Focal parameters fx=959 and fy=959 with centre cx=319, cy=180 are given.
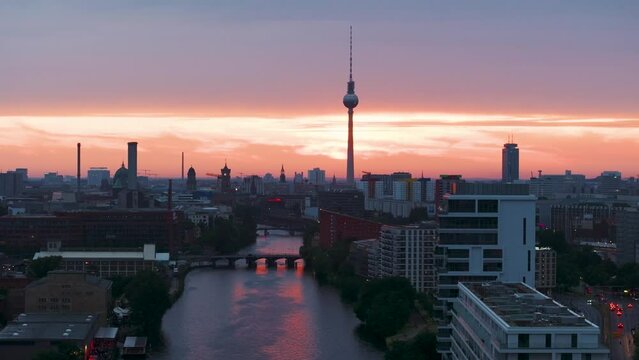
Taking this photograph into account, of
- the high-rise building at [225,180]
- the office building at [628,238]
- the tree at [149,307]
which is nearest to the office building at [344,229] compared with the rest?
the office building at [628,238]

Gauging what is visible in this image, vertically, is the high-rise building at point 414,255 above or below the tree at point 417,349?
above

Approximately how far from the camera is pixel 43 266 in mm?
16328

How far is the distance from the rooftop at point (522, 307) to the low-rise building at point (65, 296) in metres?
6.34

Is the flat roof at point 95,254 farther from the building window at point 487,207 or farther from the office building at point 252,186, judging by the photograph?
the office building at point 252,186

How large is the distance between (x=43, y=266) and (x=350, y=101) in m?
26.7

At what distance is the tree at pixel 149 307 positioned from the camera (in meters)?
A: 12.2

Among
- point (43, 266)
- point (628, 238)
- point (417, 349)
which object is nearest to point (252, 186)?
point (628, 238)

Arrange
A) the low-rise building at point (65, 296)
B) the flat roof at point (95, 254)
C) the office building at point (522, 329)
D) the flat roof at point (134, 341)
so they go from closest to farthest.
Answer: the office building at point (522, 329) < the flat roof at point (134, 341) < the low-rise building at point (65, 296) < the flat roof at point (95, 254)

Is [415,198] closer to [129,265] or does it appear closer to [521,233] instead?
[129,265]

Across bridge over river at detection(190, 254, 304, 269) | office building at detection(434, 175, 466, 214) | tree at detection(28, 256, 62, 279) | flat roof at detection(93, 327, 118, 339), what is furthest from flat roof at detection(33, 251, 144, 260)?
flat roof at detection(93, 327, 118, 339)

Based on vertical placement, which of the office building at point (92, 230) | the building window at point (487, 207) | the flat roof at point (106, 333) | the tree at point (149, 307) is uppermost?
the building window at point (487, 207)

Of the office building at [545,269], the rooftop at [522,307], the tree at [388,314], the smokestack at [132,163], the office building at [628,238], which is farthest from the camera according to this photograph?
the smokestack at [132,163]

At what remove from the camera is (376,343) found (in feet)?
38.1

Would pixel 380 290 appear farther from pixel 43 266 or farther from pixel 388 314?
pixel 43 266
